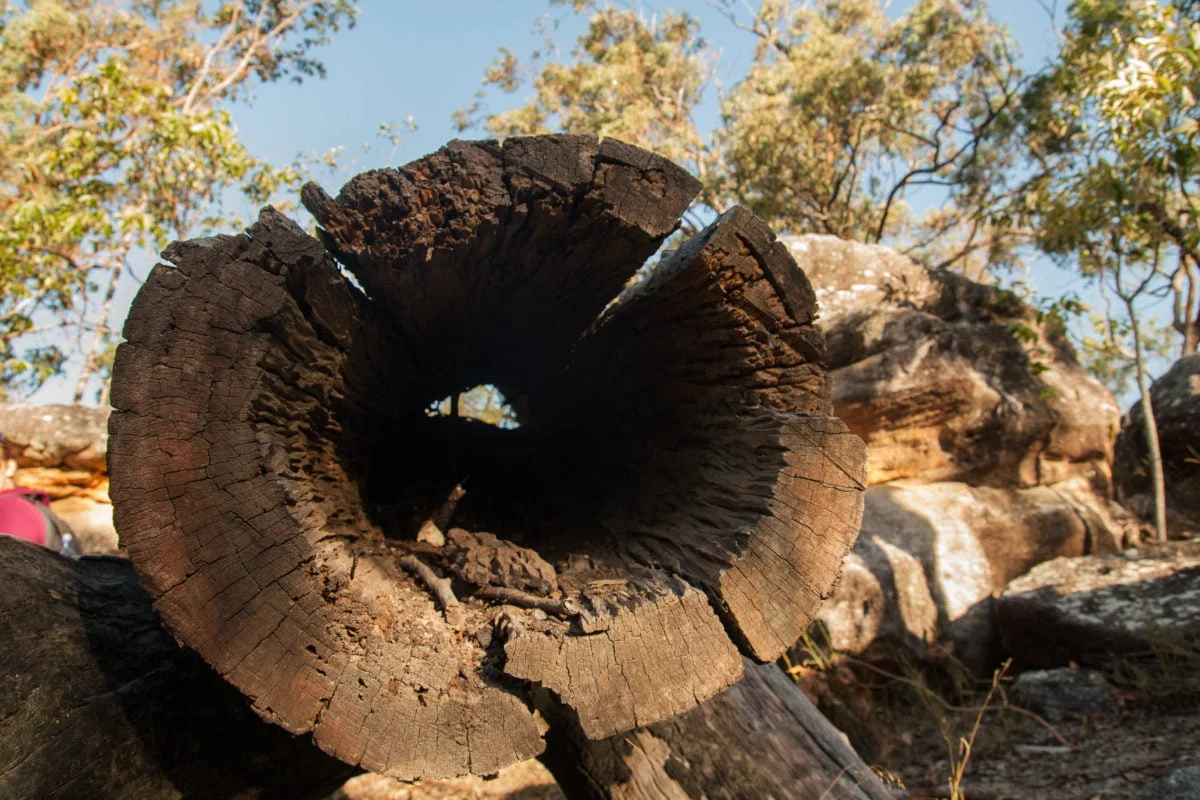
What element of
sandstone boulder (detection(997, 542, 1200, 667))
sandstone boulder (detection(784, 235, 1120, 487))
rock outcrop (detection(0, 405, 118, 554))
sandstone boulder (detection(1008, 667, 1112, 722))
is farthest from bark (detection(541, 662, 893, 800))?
rock outcrop (detection(0, 405, 118, 554))

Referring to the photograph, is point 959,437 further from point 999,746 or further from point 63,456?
point 63,456

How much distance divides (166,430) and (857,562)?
193 inches

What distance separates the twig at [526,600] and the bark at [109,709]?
63cm

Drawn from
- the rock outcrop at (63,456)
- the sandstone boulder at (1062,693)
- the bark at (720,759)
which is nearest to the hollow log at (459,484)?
the bark at (720,759)

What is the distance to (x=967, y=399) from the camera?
21.4 ft

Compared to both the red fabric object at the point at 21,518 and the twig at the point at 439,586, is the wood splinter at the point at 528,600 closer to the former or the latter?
the twig at the point at 439,586

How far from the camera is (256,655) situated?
1530mm

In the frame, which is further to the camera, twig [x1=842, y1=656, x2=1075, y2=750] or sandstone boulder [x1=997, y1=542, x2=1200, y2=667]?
sandstone boulder [x1=997, y1=542, x2=1200, y2=667]

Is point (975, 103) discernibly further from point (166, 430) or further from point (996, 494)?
point (166, 430)

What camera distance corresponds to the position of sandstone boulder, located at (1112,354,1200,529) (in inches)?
253

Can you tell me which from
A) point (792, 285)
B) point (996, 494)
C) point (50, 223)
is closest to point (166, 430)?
point (792, 285)

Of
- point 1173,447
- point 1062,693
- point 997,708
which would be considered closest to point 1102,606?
point 1062,693

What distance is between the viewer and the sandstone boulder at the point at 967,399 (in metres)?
6.53

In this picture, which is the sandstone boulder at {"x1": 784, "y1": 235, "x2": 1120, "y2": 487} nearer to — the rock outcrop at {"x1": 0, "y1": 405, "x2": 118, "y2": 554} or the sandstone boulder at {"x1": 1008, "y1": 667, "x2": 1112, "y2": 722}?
the sandstone boulder at {"x1": 1008, "y1": 667, "x2": 1112, "y2": 722}
